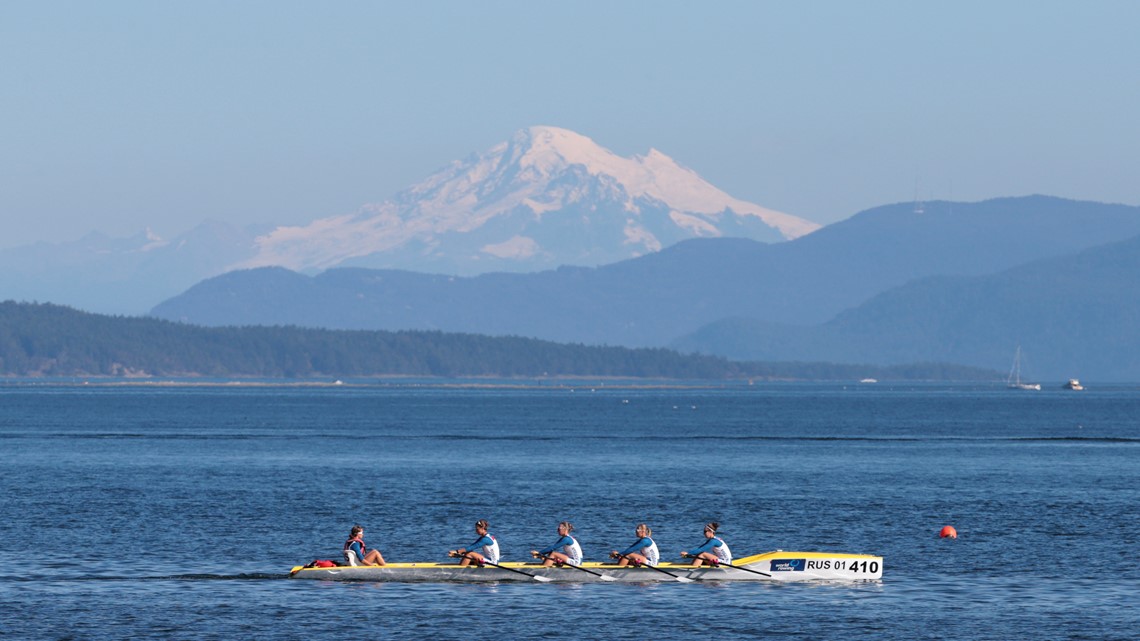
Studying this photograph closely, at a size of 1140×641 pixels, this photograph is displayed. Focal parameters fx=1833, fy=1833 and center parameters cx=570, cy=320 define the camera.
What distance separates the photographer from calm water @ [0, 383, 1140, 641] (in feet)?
206

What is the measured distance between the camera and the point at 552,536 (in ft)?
293

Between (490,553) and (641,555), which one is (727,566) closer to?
(641,555)

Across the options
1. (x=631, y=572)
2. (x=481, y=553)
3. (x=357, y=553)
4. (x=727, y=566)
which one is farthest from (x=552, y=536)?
(x=357, y=553)

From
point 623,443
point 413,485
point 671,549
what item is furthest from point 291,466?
point 671,549

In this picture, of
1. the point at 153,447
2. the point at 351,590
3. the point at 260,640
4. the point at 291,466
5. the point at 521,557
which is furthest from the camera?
the point at 153,447

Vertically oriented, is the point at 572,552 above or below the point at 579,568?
above

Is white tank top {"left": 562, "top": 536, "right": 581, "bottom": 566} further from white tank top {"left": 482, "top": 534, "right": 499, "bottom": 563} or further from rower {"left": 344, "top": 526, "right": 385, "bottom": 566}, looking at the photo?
rower {"left": 344, "top": 526, "right": 385, "bottom": 566}

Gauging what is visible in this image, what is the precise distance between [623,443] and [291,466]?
52574 mm

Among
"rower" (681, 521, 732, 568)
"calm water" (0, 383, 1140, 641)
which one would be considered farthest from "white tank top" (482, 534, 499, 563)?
"rower" (681, 521, 732, 568)

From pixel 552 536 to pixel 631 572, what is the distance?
19.0 m

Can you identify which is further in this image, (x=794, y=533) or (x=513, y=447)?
(x=513, y=447)

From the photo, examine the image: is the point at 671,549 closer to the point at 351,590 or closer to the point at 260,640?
the point at 351,590

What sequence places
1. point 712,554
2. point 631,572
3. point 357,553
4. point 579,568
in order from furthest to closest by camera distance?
point 712,554, point 631,572, point 579,568, point 357,553

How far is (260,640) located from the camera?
58969 mm
